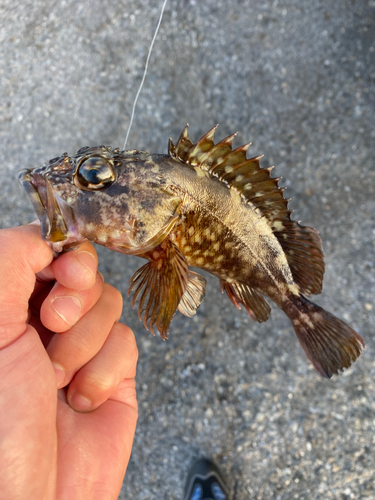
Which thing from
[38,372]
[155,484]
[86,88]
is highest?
[86,88]

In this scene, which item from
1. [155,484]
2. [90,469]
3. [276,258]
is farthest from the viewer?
[155,484]

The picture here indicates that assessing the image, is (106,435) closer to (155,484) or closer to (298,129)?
(155,484)

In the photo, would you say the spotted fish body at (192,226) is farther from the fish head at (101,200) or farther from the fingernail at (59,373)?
the fingernail at (59,373)

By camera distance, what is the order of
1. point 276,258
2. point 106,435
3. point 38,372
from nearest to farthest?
point 38,372
point 106,435
point 276,258

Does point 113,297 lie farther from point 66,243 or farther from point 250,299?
point 250,299

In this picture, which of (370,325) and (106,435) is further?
(370,325)

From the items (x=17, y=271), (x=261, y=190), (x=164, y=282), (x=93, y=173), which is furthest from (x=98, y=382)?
(x=261, y=190)

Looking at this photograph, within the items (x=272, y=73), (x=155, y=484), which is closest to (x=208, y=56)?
(x=272, y=73)
